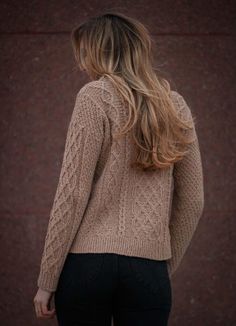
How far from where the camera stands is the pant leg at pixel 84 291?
249 centimetres

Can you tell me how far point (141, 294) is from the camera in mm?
2535

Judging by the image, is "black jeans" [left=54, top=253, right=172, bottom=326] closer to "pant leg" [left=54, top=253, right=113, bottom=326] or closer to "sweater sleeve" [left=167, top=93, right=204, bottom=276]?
"pant leg" [left=54, top=253, right=113, bottom=326]


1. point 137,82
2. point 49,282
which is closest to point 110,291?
point 49,282

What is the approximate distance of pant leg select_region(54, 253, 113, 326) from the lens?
2494mm

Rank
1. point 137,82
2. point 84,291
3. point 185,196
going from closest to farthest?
point 84,291
point 137,82
point 185,196

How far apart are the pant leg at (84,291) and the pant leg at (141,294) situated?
0.04 metres

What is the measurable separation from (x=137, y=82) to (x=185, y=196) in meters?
0.52

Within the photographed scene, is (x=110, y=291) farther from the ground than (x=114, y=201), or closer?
closer

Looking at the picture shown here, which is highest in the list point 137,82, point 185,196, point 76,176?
point 137,82

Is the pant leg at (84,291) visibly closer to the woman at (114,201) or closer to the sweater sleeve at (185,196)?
the woman at (114,201)

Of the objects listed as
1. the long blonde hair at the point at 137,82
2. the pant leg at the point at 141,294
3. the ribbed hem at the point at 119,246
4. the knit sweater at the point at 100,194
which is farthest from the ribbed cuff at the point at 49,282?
the long blonde hair at the point at 137,82

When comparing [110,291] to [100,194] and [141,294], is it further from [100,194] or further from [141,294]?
[100,194]


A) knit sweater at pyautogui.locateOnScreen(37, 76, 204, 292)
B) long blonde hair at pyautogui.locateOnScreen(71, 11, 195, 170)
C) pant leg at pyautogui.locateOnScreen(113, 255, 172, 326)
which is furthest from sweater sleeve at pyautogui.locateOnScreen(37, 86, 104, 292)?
pant leg at pyautogui.locateOnScreen(113, 255, 172, 326)

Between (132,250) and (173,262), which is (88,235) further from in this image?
(173,262)
